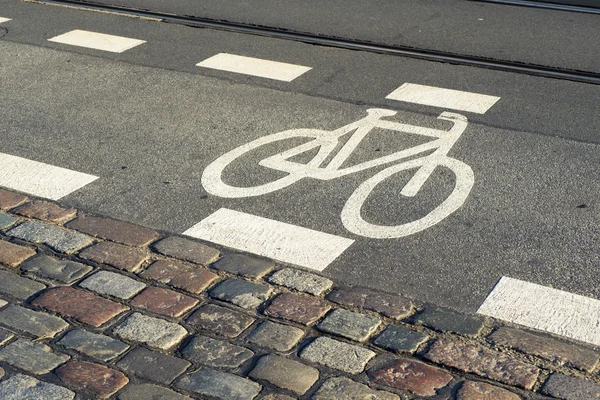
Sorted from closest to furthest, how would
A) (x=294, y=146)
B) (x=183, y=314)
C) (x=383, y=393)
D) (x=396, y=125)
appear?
1. (x=383, y=393)
2. (x=183, y=314)
3. (x=294, y=146)
4. (x=396, y=125)

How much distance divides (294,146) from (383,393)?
2.94m

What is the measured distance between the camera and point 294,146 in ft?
20.5

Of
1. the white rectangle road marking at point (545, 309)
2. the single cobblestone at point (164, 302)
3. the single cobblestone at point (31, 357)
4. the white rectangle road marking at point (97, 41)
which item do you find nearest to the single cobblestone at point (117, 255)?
the single cobblestone at point (164, 302)

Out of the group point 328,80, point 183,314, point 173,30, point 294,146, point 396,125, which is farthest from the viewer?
point 173,30

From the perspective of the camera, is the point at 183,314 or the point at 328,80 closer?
the point at 183,314

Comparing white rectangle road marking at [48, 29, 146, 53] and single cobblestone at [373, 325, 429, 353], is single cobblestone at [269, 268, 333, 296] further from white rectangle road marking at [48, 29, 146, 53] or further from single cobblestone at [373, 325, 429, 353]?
white rectangle road marking at [48, 29, 146, 53]

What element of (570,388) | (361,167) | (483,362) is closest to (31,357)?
(483,362)

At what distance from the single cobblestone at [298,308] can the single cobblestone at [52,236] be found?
4.17ft

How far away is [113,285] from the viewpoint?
14.7 feet

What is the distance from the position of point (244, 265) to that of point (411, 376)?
1.28 metres

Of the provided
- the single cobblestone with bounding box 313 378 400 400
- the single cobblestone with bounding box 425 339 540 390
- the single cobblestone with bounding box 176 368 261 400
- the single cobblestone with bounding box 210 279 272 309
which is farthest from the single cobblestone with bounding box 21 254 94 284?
the single cobblestone with bounding box 425 339 540 390

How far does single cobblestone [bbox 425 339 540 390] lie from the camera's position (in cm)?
369

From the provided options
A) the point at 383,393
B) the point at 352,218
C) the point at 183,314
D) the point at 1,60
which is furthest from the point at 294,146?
the point at 1,60

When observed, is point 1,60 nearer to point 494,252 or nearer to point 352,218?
point 352,218
